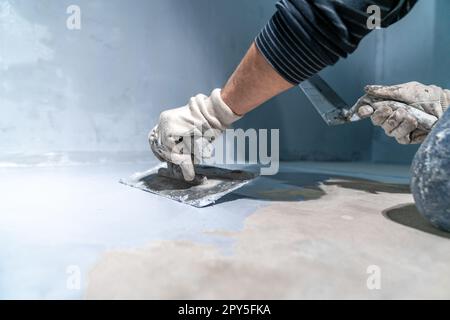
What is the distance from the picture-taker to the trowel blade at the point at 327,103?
1331 millimetres

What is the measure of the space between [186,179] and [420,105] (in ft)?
2.66

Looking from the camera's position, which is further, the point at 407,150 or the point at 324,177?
the point at 407,150

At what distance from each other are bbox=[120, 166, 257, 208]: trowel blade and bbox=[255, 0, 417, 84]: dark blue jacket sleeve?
373 millimetres

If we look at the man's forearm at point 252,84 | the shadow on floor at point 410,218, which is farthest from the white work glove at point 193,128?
the shadow on floor at point 410,218

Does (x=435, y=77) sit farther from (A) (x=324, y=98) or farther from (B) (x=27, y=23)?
(B) (x=27, y=23)

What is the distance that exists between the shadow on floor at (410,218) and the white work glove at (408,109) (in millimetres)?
291

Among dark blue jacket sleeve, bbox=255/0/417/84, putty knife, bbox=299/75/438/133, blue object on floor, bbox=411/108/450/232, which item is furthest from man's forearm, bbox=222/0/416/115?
putty knife, bbox=299/75/438/133

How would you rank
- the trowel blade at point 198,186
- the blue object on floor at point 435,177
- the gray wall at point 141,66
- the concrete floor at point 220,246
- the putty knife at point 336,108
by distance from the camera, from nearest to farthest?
the concrete floor at point 220,246 < the blue object on floor at point 435,177 < the trowel blade at point 198,186 < the putty knife at point 336,108 < the gray wall at point 141,66

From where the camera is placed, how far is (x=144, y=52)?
1.90m

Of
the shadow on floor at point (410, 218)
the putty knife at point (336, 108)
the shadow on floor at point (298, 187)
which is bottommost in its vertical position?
the shadow on floor at point (298, 187)

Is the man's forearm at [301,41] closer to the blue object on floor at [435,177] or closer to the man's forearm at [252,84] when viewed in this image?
the man's forearm at [252,84]

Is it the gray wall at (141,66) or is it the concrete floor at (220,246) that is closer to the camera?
the concrete floor at (220,246)

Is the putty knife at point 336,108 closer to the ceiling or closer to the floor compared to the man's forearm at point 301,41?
closer to the floor
